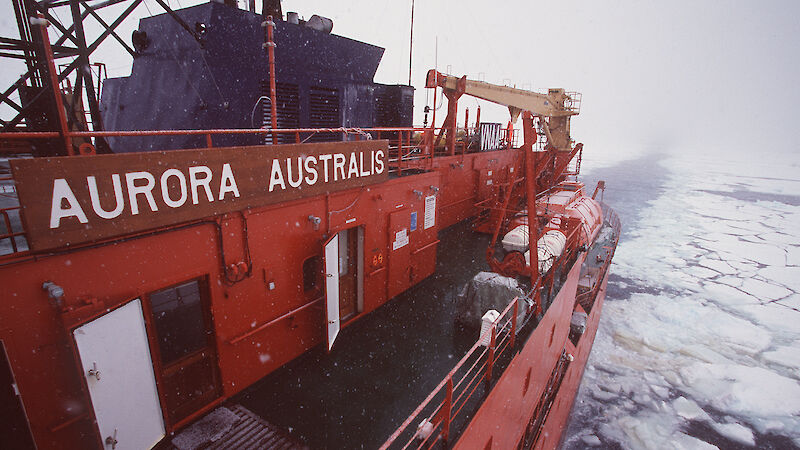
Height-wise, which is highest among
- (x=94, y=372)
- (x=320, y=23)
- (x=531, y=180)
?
(x=320, y=23)

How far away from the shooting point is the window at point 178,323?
6504 mm

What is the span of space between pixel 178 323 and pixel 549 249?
345 inches

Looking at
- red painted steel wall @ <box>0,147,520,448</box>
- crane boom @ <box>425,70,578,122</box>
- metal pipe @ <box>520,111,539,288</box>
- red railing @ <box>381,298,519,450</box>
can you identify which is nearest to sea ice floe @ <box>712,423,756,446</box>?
metal pipe @ <box>520,111,539,288</box>

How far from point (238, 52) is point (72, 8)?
349 cm

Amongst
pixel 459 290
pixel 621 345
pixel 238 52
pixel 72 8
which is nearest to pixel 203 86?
pixel 238 52

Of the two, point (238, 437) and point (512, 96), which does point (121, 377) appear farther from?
point (512, 96)

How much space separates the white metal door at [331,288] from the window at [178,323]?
1.91m

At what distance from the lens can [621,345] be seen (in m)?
15.8

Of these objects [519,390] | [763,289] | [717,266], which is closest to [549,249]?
[519,390]

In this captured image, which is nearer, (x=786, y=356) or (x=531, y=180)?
(x=531, y=180)

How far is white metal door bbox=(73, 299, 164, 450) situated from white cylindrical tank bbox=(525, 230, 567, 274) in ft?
25.0

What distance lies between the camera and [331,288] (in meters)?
6.26

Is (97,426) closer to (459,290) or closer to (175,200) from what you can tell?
(175,200)

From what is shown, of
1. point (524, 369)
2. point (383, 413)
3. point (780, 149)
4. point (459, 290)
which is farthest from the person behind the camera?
point (780, 149)
